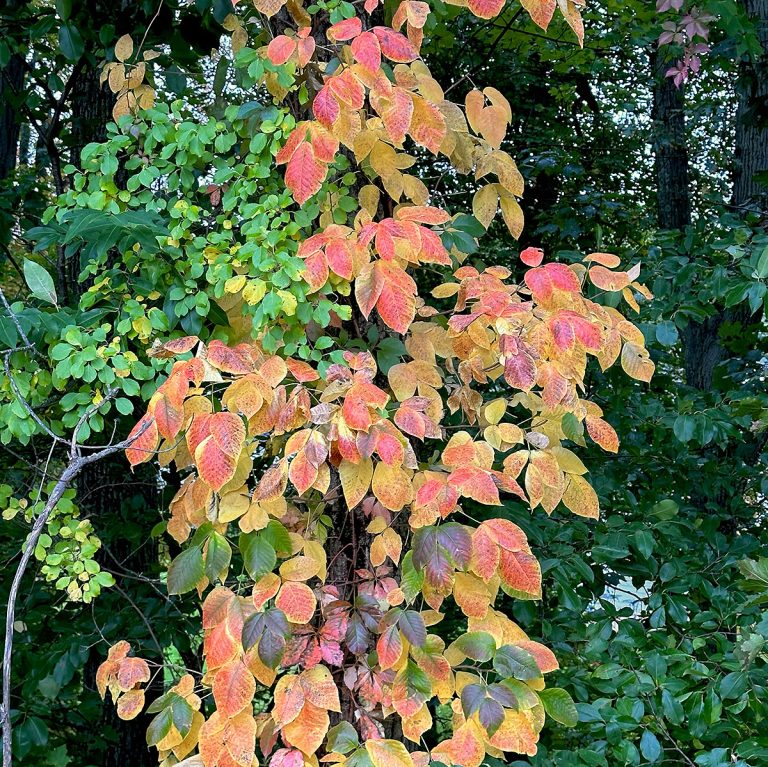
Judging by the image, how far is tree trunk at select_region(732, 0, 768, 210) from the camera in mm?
3900

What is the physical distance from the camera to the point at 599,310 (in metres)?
1.96

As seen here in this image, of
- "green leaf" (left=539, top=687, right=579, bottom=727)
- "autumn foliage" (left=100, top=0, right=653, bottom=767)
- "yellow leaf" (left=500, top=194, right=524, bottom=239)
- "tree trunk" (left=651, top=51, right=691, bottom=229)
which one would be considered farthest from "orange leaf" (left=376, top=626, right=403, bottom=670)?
"tree trunk" (left=651, top=51, right=691, bottom=229)

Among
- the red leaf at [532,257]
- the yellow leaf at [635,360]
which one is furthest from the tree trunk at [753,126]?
the red leaf at [532,257]

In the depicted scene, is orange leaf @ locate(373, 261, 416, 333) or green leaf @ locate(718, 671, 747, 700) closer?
orange leaf @ locate(373, 261, 416, 333)

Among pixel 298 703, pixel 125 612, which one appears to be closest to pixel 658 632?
pixel 298 703

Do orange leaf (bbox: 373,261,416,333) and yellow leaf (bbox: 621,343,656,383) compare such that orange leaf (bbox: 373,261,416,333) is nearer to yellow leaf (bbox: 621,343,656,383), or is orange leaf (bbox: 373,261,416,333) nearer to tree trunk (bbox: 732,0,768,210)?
yellow leaf (bbox: 621,343,656,383)

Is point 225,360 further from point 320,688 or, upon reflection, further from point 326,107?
point 320,688

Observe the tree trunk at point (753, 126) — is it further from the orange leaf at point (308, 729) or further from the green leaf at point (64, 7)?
the orange leaf at point (308, 729)

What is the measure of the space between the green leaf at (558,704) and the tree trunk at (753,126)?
96.3 inches

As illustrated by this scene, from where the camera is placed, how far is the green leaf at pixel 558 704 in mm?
1808

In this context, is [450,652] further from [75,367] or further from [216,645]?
[75,367]

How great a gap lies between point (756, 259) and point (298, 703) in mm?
1917

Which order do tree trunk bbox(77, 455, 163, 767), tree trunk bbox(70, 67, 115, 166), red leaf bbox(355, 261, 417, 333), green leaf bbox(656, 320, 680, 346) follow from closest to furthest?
red leaf bbox(355, 261, 417, 333) < green leaf bbox(656, 320, 680, 346) < tree trunk bbox(77, 455, 163, 767) < tree trunk bbox(70, 67, 115, 166)

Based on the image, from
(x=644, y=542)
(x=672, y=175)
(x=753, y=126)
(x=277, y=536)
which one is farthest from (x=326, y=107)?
(x=672, y=175)
